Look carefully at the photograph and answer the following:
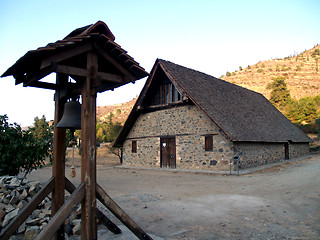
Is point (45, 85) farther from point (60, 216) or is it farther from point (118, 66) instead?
point (60, 216)

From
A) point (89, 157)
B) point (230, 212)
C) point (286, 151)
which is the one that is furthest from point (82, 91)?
point (286, 151)

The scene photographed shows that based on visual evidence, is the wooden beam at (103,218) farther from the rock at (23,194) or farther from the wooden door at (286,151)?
the wooden door at (286,151)

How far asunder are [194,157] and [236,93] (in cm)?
893

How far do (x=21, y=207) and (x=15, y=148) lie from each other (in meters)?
3.98

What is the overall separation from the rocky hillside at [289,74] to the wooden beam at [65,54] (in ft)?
193

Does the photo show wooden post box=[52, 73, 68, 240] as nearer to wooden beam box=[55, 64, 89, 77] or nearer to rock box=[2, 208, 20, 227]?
wooden beam box=[55, 64, 89, 77]

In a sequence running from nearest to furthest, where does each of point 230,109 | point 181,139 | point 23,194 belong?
point 23,194 → point 181,139 → point 230,109

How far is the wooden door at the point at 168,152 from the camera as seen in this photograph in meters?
17.4

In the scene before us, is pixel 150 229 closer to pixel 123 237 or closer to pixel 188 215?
pixel 123 237

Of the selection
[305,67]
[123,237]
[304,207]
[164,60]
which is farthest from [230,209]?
[305,67]

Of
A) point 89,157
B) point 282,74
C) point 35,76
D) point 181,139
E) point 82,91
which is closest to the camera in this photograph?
point 89,157

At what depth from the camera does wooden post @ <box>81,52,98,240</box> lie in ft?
10.9

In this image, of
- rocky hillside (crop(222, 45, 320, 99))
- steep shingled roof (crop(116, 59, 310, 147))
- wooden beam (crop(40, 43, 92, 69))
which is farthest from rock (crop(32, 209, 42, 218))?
rocky hillside (crop(222, 45, 320, 99))

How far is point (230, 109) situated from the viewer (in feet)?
58.1
